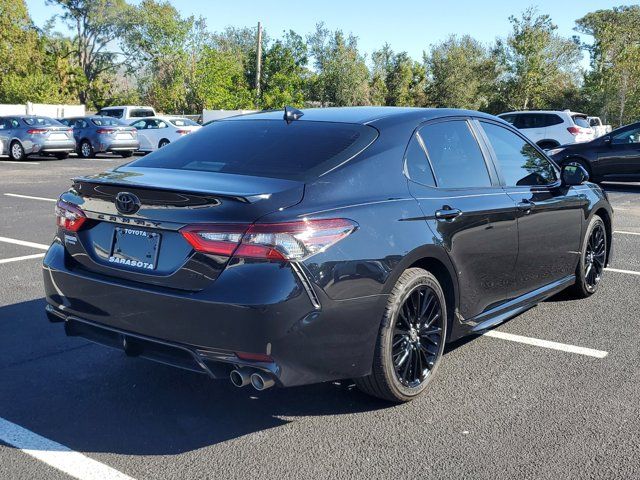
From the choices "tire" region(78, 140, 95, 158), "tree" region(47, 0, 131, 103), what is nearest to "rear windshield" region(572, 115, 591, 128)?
"tire" region(78, 140, 95, 158)

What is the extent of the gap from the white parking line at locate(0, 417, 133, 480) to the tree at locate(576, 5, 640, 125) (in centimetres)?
4199

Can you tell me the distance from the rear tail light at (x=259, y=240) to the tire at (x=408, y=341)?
62 cm

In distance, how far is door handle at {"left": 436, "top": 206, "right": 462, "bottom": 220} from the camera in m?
3.90

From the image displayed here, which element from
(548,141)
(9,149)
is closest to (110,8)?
(9,149)

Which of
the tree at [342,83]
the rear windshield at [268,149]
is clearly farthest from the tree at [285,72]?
the rear windshield at [268,149]

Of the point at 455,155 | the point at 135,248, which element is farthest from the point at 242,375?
the point at 455,155

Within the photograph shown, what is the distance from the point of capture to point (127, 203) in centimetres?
339

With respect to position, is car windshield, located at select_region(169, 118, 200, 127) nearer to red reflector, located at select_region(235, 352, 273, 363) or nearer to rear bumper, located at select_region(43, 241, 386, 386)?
rear bumper, located at select_region(43, 241, 386, 386)

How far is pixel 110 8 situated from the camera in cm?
6719

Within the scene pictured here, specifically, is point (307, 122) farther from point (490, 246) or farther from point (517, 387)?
point (517, 387)

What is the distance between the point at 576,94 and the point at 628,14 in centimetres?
2737

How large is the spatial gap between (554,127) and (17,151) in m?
17.2

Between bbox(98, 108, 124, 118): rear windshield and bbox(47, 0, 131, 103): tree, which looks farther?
bbox(47, 0, 131, 103): tree

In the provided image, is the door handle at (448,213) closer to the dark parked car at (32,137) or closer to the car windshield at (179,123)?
the dark parked car at (32,137)
